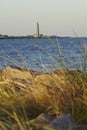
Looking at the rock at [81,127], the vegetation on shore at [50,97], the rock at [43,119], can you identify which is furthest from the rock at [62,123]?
the vegetation on shore at [50,97]

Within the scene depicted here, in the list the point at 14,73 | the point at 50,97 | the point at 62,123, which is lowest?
the point at 14,73

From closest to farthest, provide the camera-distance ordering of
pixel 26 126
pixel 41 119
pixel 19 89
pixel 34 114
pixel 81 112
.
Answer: pixel 26 126
pixel 41 119
pixel 81 112
pixel 34 114
pixel 19 89

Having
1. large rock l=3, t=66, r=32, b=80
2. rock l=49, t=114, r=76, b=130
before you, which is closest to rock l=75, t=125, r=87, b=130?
rock l=49, t=114, r=76, b=130

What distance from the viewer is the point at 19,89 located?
6832 mm

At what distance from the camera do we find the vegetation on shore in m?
5.64

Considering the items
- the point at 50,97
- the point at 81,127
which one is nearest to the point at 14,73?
the point at 50,97

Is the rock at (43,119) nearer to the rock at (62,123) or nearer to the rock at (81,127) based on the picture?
the rock at (62,123)

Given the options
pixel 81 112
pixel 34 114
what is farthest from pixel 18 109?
pixel 81 112

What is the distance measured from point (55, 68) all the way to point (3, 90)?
70 centimetres

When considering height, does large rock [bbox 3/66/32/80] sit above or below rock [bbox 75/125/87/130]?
below

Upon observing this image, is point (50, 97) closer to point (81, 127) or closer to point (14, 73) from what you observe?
point (81, 127)

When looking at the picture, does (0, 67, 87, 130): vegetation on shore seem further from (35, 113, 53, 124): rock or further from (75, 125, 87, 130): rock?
(75, 125, 87, 130): rock

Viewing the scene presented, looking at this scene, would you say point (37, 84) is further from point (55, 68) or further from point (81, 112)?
point (81, 112)

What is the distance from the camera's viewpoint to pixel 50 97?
588cm
